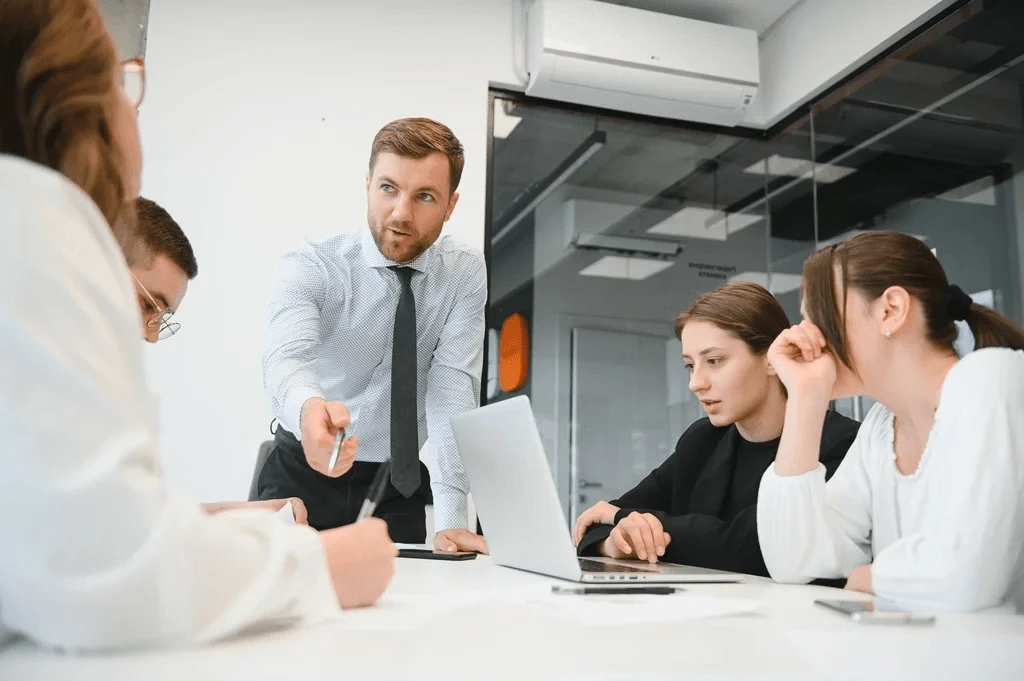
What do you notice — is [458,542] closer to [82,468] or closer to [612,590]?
[612,590]

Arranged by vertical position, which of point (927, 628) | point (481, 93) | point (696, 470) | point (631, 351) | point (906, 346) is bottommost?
point (927, 628)

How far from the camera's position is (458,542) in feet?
6.25

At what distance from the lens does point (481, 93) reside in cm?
355

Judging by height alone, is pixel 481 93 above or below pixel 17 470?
above

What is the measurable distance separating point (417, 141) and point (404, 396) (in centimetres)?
73

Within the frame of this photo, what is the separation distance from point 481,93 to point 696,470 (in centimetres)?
211

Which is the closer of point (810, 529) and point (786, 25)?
point (810, 529)

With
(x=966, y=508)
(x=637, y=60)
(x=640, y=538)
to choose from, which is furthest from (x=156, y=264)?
(x=637, y=60)

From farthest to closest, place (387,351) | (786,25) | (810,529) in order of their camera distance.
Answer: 1. (786,25)
2. (387,351)
3. (810,529)

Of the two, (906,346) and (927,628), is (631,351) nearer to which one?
→ (906,346)

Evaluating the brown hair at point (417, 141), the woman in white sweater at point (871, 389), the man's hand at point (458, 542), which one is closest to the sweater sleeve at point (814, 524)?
the woman in white sweater at point (871, 389)

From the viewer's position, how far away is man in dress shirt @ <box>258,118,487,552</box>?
2.20 meters

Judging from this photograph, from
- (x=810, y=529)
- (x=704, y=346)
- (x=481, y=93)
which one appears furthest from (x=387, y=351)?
(x=481, y=93)

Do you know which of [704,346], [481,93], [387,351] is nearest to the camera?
[704,346]
